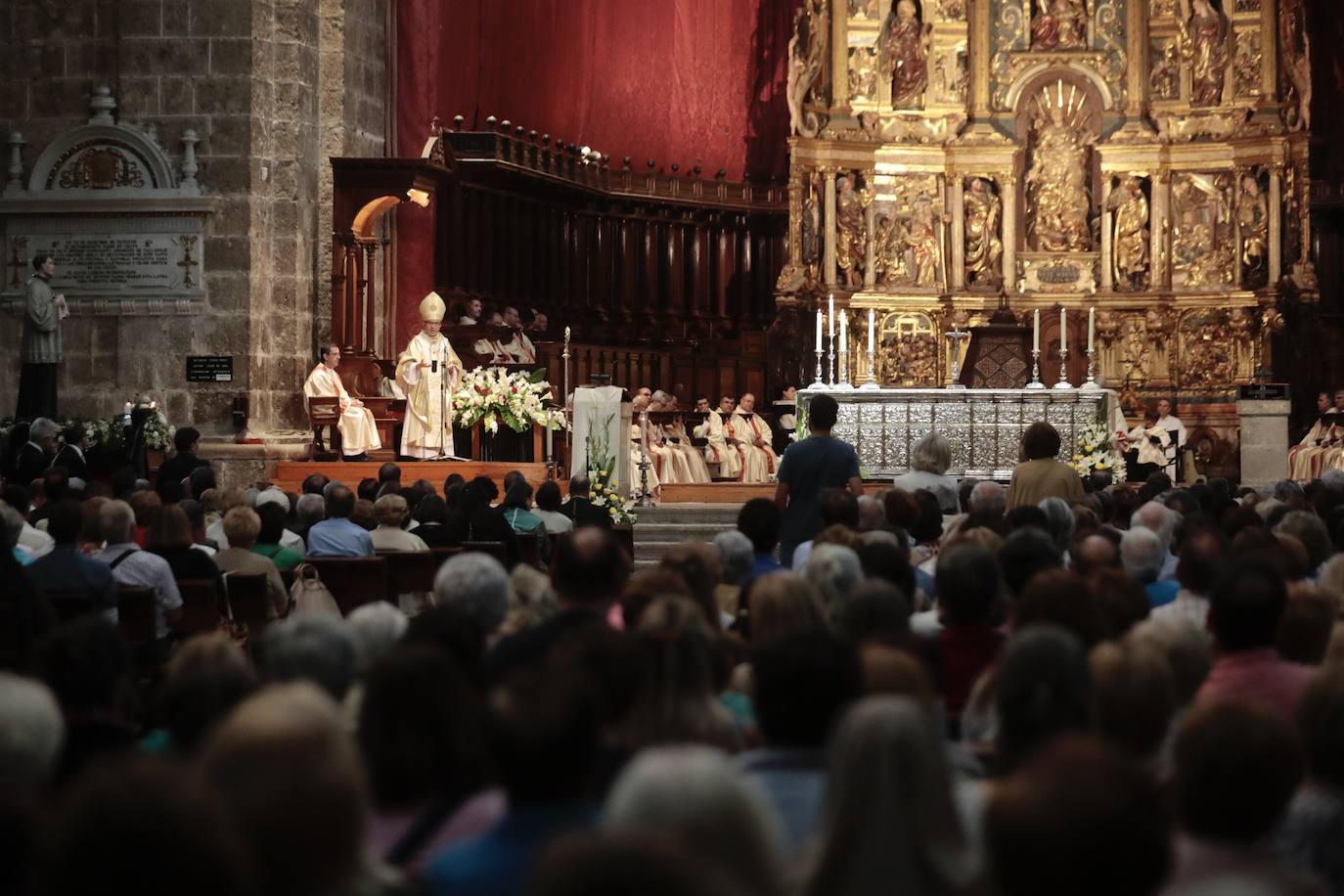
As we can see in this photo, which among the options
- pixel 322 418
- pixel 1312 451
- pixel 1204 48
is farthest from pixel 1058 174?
pixel 322 418

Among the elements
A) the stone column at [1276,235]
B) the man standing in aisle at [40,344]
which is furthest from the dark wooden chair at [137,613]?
the stone column at [1276,235]

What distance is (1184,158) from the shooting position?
22.5 m

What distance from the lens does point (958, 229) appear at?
901 inches

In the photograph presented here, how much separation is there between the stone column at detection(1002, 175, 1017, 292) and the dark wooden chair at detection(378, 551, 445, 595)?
1437 cm

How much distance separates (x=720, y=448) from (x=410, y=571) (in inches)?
465

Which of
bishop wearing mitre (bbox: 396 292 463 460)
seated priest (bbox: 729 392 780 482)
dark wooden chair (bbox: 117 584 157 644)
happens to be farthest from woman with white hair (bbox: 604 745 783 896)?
seated priest (bbox: 729 392 780 482)

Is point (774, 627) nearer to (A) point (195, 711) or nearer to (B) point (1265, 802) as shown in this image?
(A) point (195, 711)

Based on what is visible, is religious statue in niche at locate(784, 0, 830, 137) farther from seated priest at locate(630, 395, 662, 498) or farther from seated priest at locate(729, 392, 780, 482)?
seated priest at locate(630, 395, 662, 498)

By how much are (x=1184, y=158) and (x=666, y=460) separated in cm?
712

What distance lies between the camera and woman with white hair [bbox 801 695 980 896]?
9.44ft

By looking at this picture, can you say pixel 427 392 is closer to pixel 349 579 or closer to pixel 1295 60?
pixel 349 579

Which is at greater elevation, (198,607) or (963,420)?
(963,420)

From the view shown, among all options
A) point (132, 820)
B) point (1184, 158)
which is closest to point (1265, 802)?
point (132, 820)

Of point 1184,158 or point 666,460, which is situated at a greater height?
point 1184,158
